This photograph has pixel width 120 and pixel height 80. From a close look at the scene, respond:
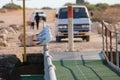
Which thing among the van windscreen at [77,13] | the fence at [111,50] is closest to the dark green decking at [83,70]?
the fence at [111,50]

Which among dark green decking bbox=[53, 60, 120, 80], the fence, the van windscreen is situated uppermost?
the van windscreen

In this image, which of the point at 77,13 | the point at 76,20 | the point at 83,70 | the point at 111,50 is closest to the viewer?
the point at 83,70

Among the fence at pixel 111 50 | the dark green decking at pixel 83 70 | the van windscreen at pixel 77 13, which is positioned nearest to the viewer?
the dark green decking at pixel 83 70

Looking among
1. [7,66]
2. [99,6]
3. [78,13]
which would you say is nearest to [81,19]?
[78,13]

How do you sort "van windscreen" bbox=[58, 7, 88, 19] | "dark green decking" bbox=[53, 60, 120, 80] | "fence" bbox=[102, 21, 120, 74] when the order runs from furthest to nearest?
"van windscreen" bbox=[58, 7, 88, 19] < "fence" bbox=[102, 21, 120, 74] < "dark green decking" bbox=[53, 60, 120, 80]

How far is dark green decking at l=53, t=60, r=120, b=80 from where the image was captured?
12531 millimetres

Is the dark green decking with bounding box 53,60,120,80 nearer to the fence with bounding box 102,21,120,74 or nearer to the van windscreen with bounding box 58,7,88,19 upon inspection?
the fence with bounding box 102,21,120,74

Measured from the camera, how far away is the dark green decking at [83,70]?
1253 cm

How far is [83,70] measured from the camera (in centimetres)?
1388

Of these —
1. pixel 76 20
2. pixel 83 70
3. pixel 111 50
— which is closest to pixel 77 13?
pixel 76 20

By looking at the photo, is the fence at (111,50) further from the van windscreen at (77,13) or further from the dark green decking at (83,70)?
the van windscreen at (77,13)

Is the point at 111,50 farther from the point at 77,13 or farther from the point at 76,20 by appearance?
the point at 76,20

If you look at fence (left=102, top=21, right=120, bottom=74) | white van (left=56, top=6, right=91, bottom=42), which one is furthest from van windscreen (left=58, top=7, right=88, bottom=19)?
fence (left=102, top=21, right=120, bottom=74)

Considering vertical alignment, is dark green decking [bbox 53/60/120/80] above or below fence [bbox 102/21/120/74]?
below
